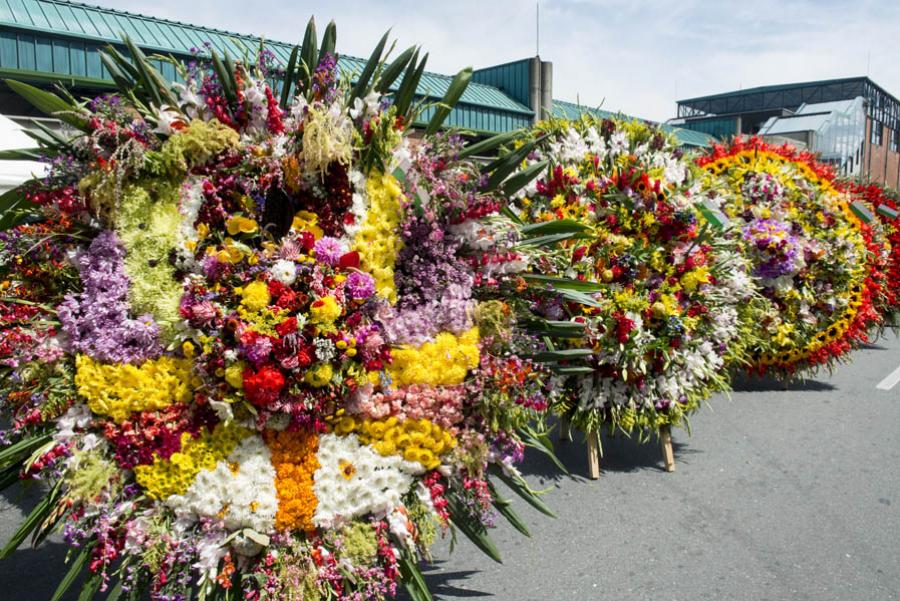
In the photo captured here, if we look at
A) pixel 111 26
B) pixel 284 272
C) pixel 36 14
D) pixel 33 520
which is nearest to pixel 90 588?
pixel 33 520

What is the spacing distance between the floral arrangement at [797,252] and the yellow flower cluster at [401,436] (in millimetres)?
4450

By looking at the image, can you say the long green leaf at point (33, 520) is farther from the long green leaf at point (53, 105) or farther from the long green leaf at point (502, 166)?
the long green leaf at point (502, 166)

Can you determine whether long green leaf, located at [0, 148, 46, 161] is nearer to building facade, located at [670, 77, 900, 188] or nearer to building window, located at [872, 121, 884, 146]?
building facade, located at [670, 77, 900, 188]

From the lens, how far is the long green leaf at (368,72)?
2.63 m

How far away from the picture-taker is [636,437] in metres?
5.41

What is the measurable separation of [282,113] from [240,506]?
4.48 ft

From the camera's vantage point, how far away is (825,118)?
36.6m

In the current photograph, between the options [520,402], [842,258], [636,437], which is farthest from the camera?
[842,258]

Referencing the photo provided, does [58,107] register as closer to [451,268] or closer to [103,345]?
[103,345]

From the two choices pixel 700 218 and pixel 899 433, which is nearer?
pixel 700 218

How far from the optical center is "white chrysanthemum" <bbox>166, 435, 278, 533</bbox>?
2234mm

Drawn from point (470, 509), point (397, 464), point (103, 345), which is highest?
point (103, 345)

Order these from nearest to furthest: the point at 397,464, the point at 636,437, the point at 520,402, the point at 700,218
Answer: the point at 397,464
the point at 520,402
the point at 700,218
the point at 636,437

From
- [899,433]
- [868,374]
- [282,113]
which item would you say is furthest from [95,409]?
[868,374]
